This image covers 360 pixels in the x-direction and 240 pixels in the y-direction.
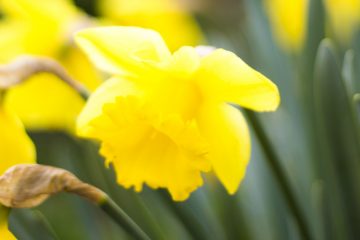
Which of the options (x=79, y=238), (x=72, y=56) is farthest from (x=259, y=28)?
(x=79, y=238)

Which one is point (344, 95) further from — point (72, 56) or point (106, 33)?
point (72, 56)

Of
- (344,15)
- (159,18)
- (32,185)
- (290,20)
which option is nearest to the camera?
(32,185)

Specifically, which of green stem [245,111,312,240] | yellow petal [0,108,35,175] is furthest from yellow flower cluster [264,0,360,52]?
yellow petal [0,108,35,175]

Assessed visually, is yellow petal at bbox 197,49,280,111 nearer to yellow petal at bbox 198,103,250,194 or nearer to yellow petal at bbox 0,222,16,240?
yellow petal at bbox 198,103,250,194

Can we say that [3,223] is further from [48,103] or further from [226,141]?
[48,103]

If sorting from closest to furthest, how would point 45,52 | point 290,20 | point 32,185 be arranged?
1. point 32,185
2. point 45,52
3. point 290,20

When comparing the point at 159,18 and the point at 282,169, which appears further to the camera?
the point at 159,18

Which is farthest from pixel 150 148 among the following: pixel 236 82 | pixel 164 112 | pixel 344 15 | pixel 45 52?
pixel 344 15

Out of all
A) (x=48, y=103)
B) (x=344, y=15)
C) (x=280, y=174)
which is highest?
(x=280, y=174)
